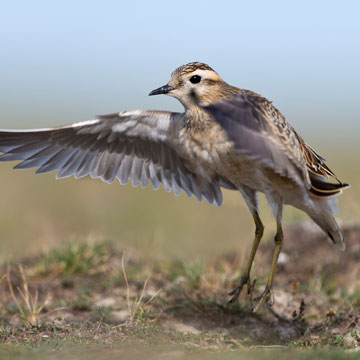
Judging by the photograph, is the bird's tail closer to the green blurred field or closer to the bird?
the bird

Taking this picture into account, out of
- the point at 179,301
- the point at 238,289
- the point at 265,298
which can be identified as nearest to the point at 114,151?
the point at 179,301

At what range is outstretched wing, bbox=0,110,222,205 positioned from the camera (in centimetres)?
559

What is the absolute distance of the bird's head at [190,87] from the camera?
537 centimetres

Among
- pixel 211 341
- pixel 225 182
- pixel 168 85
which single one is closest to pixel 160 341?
pixel 211 341

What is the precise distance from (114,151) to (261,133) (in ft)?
5.51

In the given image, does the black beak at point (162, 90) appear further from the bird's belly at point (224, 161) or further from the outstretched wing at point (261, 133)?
the bird's belly at point (224, 161)

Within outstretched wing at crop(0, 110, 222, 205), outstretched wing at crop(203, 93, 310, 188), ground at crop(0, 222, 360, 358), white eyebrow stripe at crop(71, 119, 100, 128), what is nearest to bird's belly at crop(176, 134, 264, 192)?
outstretched wing at crop(203, 93, 310, 188)

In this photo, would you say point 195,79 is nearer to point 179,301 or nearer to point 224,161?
point 224,161

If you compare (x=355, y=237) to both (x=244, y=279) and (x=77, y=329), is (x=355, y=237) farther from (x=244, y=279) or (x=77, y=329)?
(x=77, y=329)

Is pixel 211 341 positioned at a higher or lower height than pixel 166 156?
lower

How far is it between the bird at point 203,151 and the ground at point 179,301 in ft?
1.29

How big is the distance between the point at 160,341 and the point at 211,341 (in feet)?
1.47

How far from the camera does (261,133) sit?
4719 mm

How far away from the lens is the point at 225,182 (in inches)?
235
